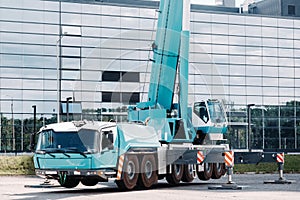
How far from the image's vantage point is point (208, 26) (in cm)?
7075

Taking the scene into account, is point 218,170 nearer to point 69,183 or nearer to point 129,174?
point 129,174

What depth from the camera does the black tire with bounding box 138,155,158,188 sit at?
25.6 metres

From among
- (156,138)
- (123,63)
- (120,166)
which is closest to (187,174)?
(156,138)

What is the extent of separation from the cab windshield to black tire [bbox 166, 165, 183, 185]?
5.05 meters

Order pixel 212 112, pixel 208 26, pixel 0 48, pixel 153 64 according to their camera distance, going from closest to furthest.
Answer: pixel 153 64, pixel 212 112, pixel 0 48, pixel 208 26

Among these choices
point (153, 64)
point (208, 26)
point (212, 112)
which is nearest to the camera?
point (153, 64)

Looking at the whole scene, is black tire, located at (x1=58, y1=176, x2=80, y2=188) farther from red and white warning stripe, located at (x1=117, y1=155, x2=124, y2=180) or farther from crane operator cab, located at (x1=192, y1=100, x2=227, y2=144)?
crane operator cab, located at (x1=192, y1=100, x2=227, y2=144)

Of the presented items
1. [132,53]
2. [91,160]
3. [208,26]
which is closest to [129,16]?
[132,53]

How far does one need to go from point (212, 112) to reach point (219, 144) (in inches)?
62.5

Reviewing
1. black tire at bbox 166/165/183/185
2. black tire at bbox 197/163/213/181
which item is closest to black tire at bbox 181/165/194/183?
black tire at bbox 166/165/183/185

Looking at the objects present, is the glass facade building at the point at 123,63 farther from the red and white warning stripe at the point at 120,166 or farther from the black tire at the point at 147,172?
the red and white warning stripe at the point at 120,166

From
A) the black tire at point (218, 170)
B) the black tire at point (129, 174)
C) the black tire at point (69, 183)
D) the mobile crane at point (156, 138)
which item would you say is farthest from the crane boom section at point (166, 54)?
the black tire at point (218, 170)

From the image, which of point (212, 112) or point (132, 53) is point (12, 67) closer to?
point (132, 53)

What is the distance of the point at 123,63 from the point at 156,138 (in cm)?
3885
